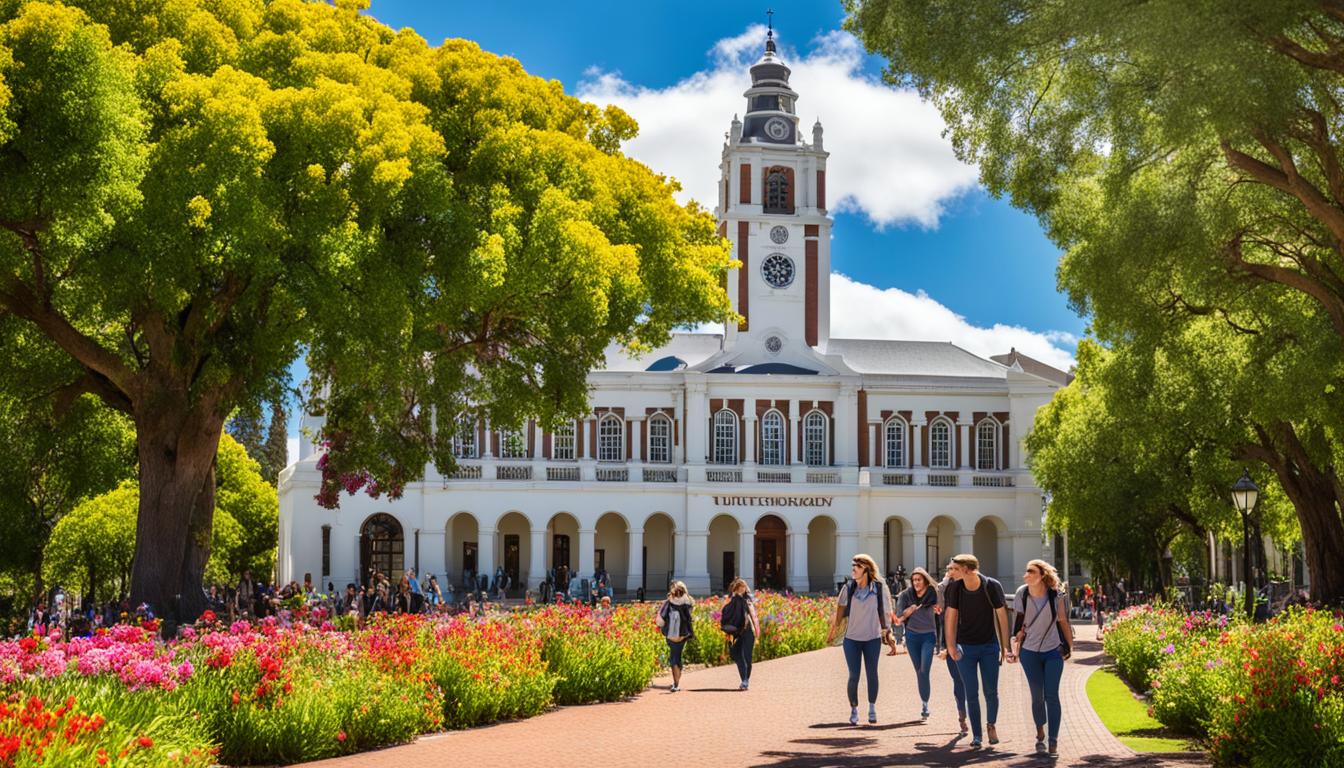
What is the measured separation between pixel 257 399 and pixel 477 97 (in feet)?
19.0

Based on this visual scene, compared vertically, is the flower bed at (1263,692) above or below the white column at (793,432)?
below

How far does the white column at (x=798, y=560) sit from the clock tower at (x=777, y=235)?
732cm

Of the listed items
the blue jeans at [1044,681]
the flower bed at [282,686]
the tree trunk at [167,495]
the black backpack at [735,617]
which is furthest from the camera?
the tree trunk at [167,495]

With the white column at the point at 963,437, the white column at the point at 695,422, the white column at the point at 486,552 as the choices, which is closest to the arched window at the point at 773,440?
the white column at the point at 695,422

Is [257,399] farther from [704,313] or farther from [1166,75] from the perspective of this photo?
[1166,75]

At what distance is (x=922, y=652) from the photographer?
1570 centimetres

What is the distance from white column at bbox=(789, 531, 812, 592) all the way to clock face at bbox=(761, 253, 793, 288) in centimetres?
1023

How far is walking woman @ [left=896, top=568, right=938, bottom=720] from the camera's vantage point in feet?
51.4

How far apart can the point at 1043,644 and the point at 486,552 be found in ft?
149

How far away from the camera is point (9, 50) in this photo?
55.9 ft

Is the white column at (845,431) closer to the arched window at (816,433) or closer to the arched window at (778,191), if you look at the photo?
the arched window at (816,433)

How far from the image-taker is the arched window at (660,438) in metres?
59.9

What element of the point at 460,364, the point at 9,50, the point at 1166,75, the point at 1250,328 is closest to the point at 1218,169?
the point at 1166,75

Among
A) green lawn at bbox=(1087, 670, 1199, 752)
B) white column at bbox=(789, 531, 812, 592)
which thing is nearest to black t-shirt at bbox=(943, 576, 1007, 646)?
green lawn at bbox=(1087, 670, 1199, 752)
